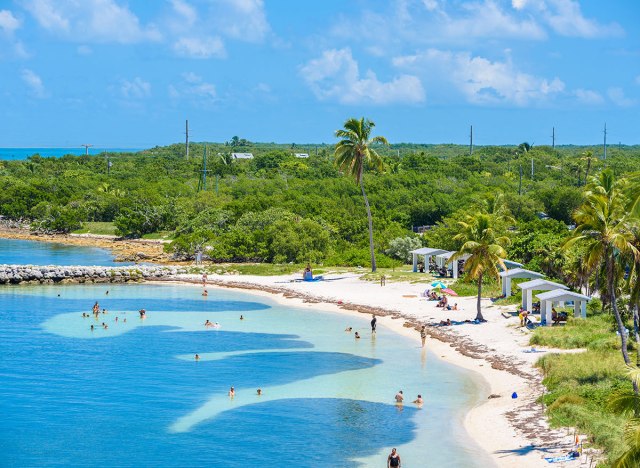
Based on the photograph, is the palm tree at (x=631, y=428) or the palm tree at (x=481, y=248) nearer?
the palm tree at (x=631, y=428)

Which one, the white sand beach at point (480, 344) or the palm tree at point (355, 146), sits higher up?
the palm tree at point (355, 146)

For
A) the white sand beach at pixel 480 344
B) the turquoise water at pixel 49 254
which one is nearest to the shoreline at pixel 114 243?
the turquoise water at pixel 49 254

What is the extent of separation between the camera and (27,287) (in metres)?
60.1

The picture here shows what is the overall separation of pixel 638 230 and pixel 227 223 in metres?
54.5

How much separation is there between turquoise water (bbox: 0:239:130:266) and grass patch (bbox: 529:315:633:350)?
143 feet

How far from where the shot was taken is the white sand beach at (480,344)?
24.7 m

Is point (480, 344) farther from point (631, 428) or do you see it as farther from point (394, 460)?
point (631, 428)

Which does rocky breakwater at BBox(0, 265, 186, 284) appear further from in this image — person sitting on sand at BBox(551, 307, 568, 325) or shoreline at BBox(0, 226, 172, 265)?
person sitting on sand at BBox(551, 307, 568, 325)

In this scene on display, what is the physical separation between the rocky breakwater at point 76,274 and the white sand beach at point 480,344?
3076mm

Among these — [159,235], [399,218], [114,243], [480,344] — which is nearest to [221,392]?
[480,344]

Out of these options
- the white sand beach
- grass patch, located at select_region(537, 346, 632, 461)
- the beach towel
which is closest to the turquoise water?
the white sand beach

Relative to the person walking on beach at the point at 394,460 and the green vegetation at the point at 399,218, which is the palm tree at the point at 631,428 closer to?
the green vegetation at the point at 399,218

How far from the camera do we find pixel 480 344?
38.2 meters

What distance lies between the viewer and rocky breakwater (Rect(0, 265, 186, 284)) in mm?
61250
